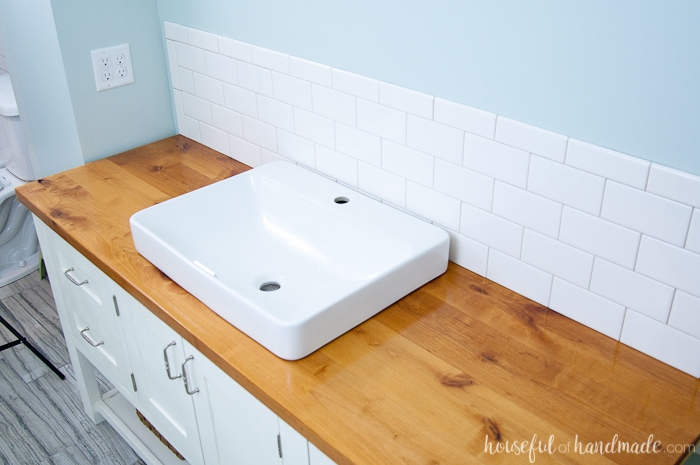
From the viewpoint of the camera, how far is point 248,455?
4.88 feet

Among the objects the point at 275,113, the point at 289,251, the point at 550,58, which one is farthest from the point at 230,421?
the point at 550,58

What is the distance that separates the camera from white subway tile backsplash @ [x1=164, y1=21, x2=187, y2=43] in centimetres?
211

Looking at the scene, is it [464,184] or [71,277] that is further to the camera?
[71,277]

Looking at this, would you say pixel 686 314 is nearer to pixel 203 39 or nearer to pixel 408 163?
pixel 408 163

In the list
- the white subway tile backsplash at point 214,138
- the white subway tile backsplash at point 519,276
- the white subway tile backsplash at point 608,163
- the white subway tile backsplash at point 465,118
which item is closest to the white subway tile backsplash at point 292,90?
the white subway tile backsplash at point 214,138

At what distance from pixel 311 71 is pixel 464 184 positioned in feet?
1.69

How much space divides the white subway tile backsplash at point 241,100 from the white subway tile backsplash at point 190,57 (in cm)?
12

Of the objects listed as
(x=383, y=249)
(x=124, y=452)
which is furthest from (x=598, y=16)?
(x=124, y=452)

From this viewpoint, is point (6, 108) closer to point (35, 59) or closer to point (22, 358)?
point (35, 59)

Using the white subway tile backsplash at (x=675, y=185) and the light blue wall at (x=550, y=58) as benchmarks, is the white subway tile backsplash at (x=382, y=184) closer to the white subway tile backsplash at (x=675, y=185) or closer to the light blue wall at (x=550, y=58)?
the light blue wall at (x=550, y=58)

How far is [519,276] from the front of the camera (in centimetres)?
150

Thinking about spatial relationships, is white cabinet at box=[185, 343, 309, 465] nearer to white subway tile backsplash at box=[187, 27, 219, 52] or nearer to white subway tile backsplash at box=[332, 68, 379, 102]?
white subway tile backsplash at box=[332, 68, 379, 102]

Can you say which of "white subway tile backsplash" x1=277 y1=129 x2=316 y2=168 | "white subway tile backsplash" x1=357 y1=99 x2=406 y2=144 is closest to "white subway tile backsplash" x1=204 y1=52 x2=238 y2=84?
"white subway tile backsplash" x1=277 y1=129 x2=316 y2=168

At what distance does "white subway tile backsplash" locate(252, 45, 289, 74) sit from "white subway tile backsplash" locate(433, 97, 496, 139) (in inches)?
19.9
